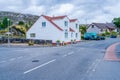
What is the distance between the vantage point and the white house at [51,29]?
2032 inches

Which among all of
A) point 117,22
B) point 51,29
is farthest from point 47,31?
point 117,22

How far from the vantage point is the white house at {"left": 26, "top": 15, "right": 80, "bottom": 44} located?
5162cm

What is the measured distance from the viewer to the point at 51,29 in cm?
5216

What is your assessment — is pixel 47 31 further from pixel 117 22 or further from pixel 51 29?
pixel 117 22

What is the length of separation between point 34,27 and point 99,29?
5729 cm

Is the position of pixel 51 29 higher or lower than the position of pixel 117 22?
lower

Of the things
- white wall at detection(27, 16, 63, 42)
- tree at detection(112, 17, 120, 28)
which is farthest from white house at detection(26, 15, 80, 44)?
tree at detection(112, 17, 120, 28)

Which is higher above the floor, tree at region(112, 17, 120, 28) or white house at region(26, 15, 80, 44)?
tree at region(112, 17, 120, 28)

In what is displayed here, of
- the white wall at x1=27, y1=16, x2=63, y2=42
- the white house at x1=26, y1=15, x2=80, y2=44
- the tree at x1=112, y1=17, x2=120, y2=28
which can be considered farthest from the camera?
the tree at x1=112, y1=17, x2=120, y2=28

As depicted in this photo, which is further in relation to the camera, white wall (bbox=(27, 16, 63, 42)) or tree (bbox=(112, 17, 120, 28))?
tree (bbox=(112, 17, 120, 28))

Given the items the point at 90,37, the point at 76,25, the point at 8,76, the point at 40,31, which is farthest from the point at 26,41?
the point at 8,76

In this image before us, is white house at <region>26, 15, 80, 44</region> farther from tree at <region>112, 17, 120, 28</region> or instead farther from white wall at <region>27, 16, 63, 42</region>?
tree at <region>112, 17, 120, 28</region>

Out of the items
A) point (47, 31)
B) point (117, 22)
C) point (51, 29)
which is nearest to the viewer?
point (51, 29)

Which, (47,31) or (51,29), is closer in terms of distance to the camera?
(51,29)
